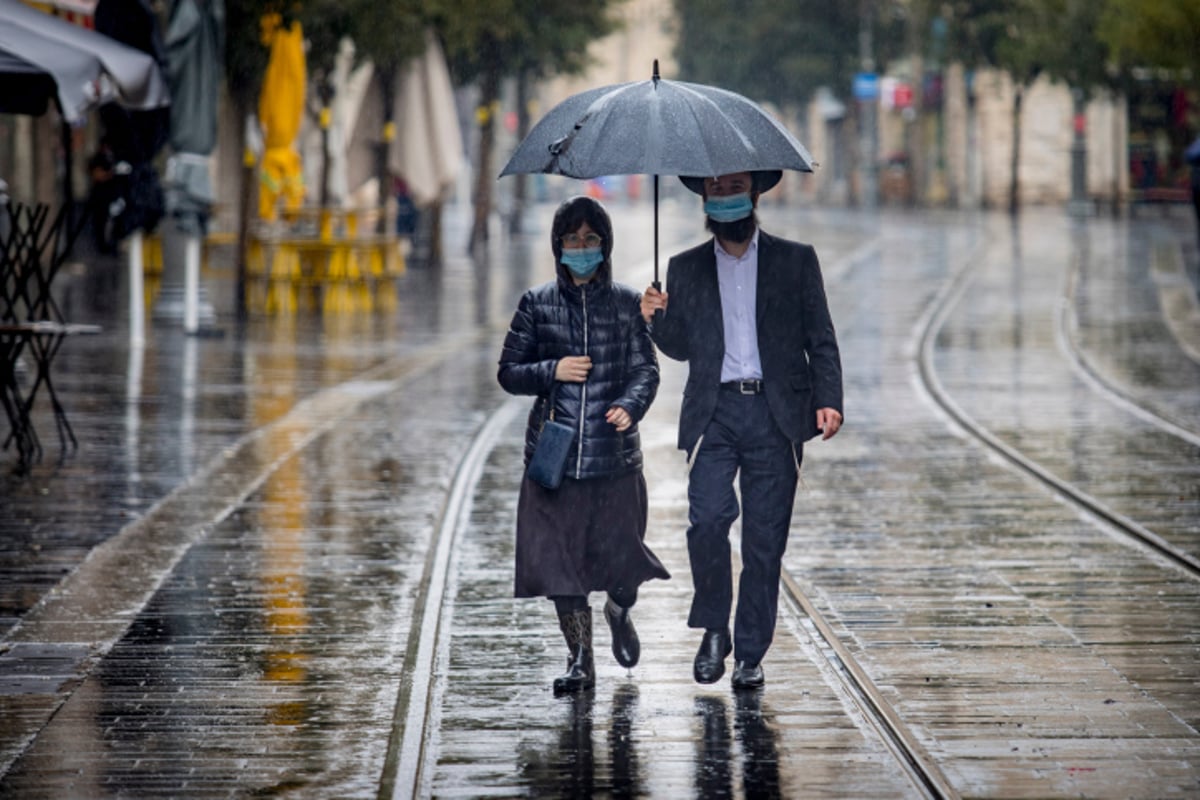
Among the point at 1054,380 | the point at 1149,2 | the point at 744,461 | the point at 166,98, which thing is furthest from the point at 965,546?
the point at 1149,2

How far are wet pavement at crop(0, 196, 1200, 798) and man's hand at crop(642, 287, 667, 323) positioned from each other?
3.80 ft

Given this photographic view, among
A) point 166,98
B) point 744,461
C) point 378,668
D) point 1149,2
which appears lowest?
point 378,668

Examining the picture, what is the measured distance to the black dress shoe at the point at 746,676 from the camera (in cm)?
697

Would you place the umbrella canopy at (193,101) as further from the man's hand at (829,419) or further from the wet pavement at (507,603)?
the man's hand at (829,419)

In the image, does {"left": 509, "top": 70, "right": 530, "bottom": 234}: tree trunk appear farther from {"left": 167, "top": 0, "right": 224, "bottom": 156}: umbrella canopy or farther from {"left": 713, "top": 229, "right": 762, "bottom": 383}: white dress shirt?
{"left": 713, "top": 229, "right": 762, "bottom": 383}: white dress shirt

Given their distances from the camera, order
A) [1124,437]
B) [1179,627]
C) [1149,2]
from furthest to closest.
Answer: [1149,2], [1124,437], [1179,627]

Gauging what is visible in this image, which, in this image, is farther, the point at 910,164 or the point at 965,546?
the point at 910,164

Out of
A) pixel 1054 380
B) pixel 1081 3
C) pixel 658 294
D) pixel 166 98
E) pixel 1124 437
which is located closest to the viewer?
pixel 658 294

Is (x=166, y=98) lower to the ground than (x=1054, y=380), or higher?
higher

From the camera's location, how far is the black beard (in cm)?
693

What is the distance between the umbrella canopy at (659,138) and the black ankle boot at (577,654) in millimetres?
1353

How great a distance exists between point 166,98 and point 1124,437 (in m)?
5.98

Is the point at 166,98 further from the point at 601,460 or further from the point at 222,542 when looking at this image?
the point at 601,460

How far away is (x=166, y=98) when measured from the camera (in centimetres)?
1251
